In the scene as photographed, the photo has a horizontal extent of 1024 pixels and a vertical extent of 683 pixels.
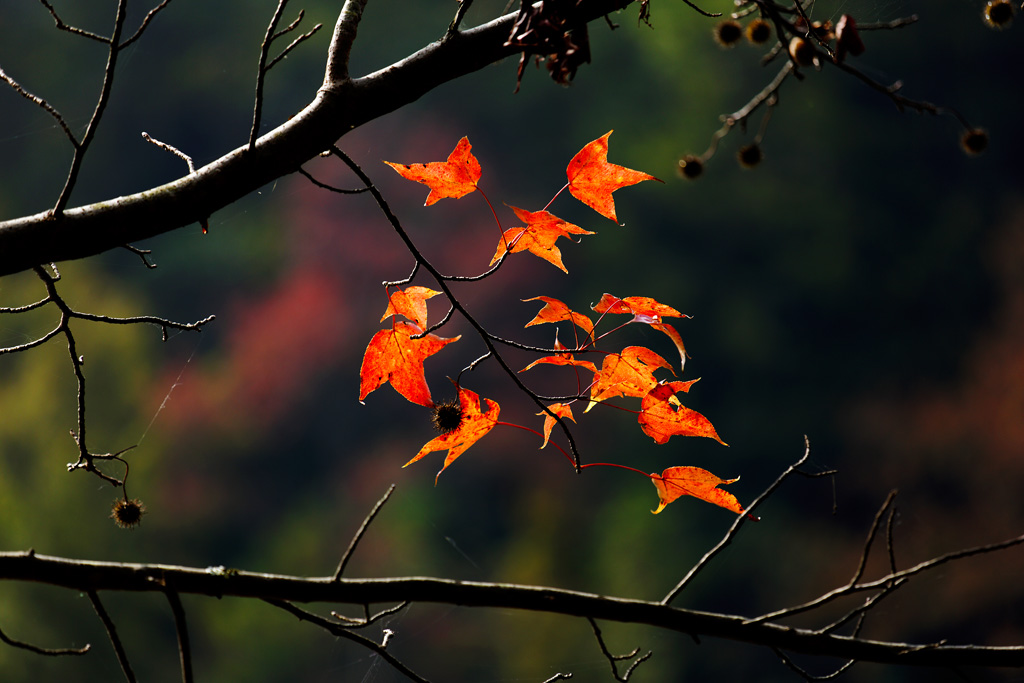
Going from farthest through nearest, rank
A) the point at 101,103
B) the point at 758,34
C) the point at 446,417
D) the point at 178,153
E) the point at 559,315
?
the point at 758,34 → the point at 446,417 → the point at 559,315 → the point at 178,153 → the point at 101,103

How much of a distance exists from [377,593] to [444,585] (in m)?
0.05

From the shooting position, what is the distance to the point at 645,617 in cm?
55

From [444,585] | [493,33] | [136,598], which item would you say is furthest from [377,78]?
[136,598]

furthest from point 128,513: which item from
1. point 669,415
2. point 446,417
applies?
point 669,415

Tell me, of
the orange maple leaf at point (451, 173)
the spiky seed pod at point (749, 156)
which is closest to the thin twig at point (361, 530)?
the orange maple leaf at point (451, 173)

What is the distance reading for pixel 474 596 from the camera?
1.75ft

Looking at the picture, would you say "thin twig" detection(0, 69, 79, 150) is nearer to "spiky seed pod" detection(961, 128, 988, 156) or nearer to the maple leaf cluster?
the maple leaf cluster

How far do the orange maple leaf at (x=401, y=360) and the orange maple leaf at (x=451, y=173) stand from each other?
12 centimetres

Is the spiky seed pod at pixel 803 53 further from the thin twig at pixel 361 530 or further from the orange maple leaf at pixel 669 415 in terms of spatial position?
the thin twig at pixel 361 530

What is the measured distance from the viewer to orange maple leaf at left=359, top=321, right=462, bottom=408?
659 mm

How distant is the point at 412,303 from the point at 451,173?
13 centimetres

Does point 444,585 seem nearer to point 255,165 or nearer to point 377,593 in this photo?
point 377,593

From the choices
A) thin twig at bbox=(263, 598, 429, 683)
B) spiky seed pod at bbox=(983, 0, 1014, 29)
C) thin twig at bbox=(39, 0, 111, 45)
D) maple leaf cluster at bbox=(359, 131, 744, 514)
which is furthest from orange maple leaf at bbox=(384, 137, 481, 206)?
spiky seed pod at bbox=(983, 0, 1014, 29)

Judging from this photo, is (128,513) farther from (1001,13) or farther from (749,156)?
(1001,13)
